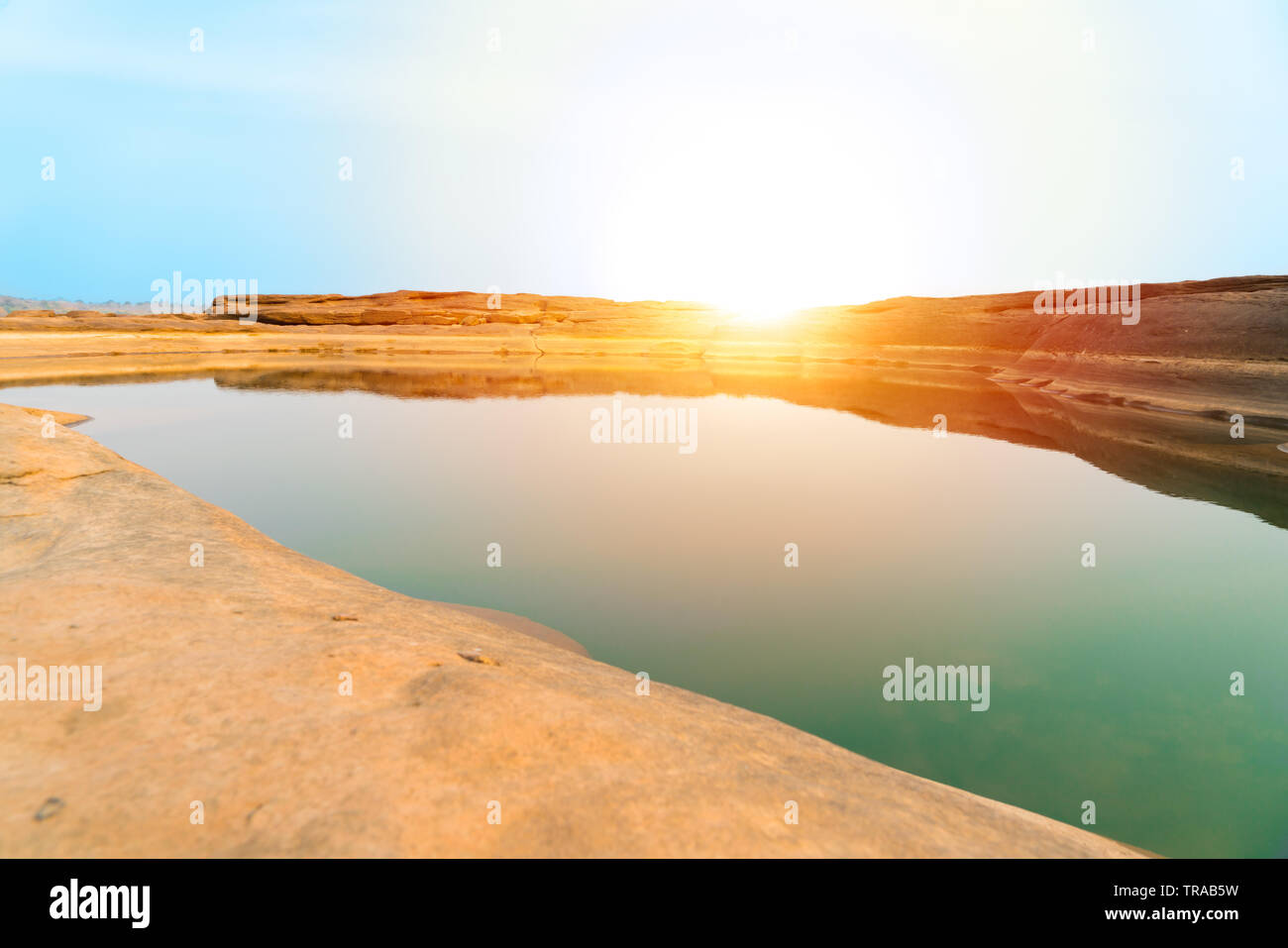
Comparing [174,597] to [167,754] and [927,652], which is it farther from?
[927,652]

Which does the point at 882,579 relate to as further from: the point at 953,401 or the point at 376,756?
the point at 953,401

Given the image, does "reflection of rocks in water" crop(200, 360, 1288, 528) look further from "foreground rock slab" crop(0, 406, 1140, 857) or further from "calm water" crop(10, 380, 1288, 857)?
"foreground rock slab" crop(0, 406, 1140, 857)

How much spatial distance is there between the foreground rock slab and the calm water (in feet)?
5.92

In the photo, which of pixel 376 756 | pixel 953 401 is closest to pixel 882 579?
pixel 376 756

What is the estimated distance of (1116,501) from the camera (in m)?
17.5

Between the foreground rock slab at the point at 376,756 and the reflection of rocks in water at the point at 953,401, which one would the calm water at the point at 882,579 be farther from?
the reflection of rocks in water at the point at 953,401

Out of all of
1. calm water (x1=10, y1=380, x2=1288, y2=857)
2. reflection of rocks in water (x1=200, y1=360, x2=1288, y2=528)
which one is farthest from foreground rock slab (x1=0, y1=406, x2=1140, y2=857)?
reflection of rocks in water (x1=200, y1=360, x2=1288, y2=528)

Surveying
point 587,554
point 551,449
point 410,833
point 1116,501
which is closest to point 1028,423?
point 1116,501

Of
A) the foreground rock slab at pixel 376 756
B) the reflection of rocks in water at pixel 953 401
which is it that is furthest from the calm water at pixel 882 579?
the reflection of rocks in water at pixel 953 401

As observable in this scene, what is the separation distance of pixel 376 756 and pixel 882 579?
9.33m

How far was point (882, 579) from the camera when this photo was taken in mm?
11695

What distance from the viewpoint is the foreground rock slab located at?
353cm

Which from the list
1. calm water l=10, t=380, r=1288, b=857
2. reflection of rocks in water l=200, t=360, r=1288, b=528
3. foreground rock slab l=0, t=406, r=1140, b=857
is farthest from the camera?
reflection of rocks in water l=200, t=360, r=1288, b=528

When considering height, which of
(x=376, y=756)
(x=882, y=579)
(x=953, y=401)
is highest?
Answer: (x=953, y=401)
